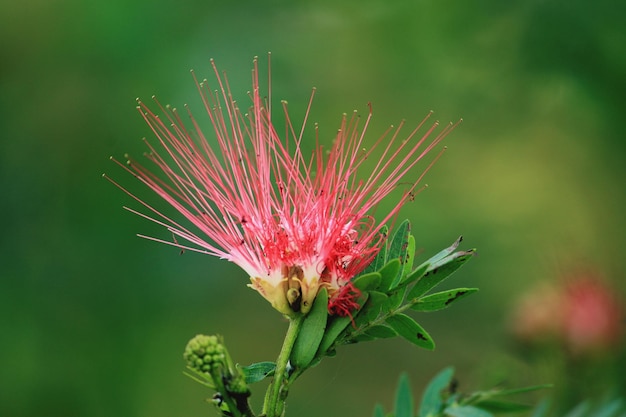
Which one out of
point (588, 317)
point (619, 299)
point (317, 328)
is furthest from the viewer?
point (619, 299)

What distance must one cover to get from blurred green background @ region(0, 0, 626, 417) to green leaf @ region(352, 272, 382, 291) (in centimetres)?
327

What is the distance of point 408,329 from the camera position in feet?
4.75

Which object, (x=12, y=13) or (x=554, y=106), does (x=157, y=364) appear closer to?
(x=12, y=13)

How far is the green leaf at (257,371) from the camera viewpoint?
4.57 feet

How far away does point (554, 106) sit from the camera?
207 inches

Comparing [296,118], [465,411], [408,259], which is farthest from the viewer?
[296,118]

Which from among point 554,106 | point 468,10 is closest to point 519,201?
point 554,106

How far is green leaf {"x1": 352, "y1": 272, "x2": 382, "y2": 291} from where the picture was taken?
4.41ft

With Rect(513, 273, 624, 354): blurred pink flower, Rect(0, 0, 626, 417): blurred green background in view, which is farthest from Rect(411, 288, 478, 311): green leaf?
Rect(0, 0, 626, 417): blurred green background

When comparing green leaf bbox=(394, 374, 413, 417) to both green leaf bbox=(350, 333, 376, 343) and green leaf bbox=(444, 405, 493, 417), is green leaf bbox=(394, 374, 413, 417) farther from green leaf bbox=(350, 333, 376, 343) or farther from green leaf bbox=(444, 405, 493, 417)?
green leaf bbox=(350, 333, 376, 343)

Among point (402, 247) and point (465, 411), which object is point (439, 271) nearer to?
point (402, 247)

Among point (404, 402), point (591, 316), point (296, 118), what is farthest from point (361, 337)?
point (296, 118)

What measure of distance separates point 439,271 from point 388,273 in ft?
0.36

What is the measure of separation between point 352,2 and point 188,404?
3050 millimetres
